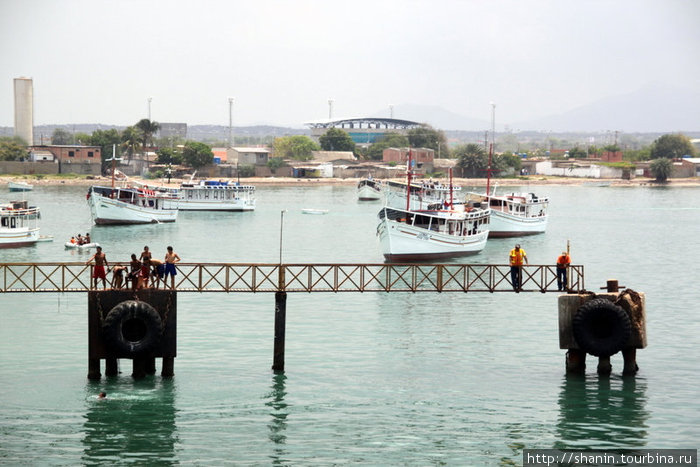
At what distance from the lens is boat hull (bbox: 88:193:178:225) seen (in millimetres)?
111019

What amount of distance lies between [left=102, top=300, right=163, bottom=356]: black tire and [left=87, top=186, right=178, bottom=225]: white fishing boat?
253 ft

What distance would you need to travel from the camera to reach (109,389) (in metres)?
36.2

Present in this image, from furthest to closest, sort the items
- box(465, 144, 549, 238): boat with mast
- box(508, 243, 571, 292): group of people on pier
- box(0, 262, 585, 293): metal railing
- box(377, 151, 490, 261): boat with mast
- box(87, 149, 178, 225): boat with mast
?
1. box(87, 149, 178, 225): boat with mast
2. box(465, 144, 549, 238): boat with mast
3. box(377, 151, 490, 261): boat with mast
4. box(508, 243, 571, 292): group of people on pier
5. box(0, 262, 585, 293): metal railing

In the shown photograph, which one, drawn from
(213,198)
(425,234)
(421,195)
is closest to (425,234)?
(425,234)

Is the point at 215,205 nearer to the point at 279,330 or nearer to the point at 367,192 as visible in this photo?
the point at 367,192

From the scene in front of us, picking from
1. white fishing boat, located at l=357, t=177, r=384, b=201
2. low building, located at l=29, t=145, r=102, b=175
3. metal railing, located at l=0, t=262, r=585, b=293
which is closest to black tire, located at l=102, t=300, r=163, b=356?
metal railing, located at l=0, t=262, r=585, b=293

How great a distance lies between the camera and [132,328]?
35656 mm

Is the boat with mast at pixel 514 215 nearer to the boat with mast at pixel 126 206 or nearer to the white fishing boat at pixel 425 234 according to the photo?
the white fishing boat at pixel 425 234

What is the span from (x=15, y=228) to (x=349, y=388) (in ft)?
175

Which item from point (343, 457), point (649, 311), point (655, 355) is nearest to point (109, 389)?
point (343, 457)

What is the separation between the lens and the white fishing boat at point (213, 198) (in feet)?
447

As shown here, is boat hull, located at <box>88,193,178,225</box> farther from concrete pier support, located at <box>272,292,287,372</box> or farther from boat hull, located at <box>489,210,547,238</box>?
concrete pier support, located at <box>272,292,287,372</box>

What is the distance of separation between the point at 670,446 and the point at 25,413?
2116 cm

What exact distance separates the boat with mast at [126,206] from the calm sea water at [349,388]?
2200 inches
